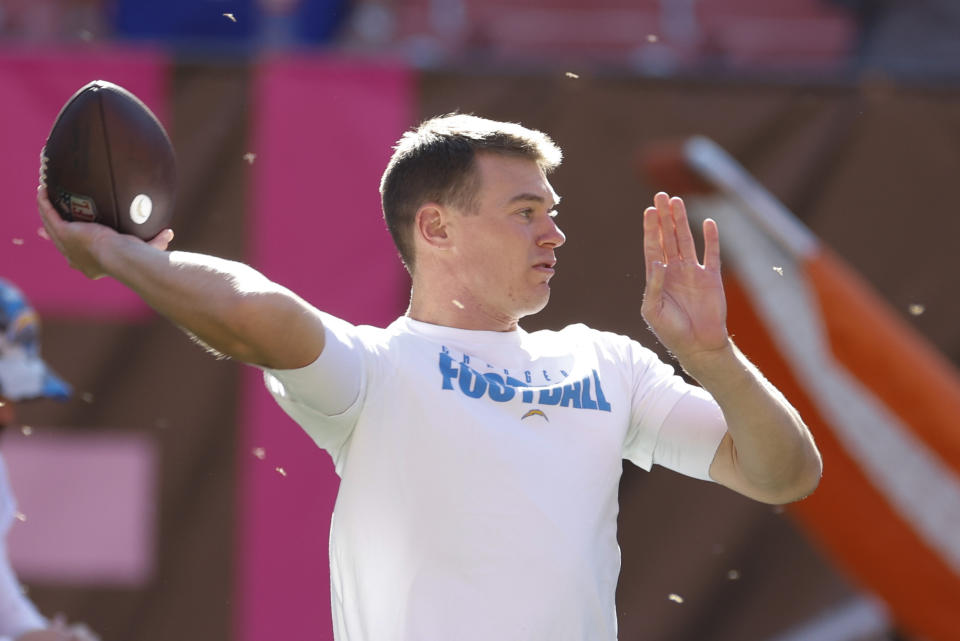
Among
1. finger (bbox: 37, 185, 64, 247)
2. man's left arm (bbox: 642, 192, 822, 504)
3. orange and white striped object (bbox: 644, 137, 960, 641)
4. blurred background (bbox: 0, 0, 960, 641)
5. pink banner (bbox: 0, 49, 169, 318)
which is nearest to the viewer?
finger (bbox: 37, 185, 64, 247)

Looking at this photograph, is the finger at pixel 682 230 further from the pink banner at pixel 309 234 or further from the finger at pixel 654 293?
the pink banner at pixel 309 234

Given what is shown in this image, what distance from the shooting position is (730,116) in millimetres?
5531

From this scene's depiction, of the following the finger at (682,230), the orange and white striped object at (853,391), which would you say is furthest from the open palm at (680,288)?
the orange and white striped object at (853,391)

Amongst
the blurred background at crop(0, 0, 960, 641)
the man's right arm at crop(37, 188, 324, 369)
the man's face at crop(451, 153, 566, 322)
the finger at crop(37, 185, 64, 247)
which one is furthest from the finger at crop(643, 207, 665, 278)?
the blurred background at crop(0, 0, 960, 641)

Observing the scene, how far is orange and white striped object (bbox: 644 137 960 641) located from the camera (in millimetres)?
4734

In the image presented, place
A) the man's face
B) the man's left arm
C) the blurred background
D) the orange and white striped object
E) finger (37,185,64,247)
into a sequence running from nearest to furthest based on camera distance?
finger (37,185,64,247)
the man's left arm
the man's face
the orange and white striped object
the blurred background

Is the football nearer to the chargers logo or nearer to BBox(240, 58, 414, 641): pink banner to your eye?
the chargers logo

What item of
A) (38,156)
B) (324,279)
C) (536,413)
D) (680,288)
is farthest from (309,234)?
(680,288)

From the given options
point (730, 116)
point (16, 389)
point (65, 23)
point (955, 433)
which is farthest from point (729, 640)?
point (65, 23)

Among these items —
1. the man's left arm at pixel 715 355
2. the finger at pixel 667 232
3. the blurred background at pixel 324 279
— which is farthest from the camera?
the blurred background at pixel 324 279

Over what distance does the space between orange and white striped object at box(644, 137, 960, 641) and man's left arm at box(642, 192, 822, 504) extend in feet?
8.72

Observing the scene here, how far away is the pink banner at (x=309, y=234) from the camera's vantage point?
17.2 ft

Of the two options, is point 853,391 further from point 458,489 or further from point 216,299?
point 216,299

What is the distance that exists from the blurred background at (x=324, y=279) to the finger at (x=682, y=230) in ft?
9.79
